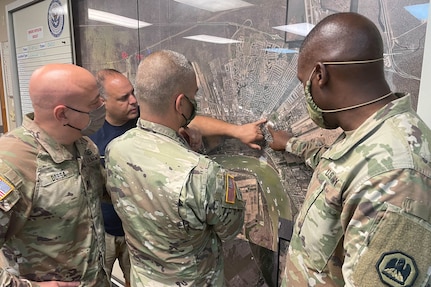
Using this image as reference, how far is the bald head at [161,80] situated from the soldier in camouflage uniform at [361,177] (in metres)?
Result: 0.48

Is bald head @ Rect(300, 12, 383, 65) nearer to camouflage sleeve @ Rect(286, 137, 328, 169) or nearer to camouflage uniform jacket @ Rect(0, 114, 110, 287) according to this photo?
camouflage sleeve @ Rect(286, 137, 328, 169)

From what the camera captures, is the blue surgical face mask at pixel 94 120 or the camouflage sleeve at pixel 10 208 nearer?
the camouflage sleeve at pixel 10 208

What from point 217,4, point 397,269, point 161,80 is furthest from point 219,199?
point 217,4

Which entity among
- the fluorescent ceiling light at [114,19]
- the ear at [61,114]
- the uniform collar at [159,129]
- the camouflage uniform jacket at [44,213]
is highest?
the fluorescent ceiling light at [114,19]

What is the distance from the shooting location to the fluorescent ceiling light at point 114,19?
2.19 metres

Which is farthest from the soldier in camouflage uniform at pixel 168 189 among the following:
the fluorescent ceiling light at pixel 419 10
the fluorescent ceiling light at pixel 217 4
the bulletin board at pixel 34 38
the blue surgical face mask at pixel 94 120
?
the bulletin board at pixel 34 38

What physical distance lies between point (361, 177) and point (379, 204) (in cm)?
8

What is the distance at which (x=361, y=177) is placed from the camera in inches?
28.9

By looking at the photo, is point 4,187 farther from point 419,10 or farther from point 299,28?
point 419,10

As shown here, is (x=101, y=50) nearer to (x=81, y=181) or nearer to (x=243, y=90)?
(x=243, y=90)

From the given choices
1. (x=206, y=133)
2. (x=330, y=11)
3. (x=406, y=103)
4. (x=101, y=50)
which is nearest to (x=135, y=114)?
(x=206, y=133)

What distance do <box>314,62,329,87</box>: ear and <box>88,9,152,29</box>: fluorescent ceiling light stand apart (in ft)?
5.20

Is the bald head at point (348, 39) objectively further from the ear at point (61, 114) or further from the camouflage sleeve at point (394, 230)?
the ear at point (61, 114)

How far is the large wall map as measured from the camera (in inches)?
46.2
